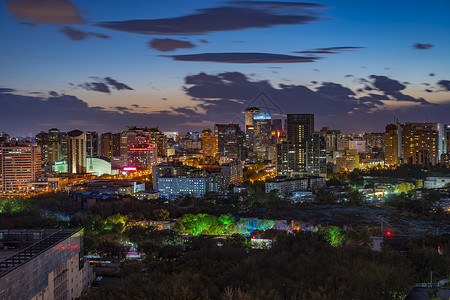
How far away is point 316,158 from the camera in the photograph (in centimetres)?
2778

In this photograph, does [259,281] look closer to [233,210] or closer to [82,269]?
[82,269]

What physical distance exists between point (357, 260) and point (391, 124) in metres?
31.0

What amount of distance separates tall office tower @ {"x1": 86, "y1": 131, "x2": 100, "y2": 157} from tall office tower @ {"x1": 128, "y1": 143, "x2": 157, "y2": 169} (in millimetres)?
7243

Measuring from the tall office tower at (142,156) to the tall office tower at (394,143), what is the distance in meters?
16.8

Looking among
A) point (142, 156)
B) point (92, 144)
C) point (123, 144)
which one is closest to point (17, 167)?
point (142, 156)

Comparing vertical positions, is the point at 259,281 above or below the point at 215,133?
below


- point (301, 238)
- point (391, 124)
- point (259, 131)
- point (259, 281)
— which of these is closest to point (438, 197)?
point (301, 238)

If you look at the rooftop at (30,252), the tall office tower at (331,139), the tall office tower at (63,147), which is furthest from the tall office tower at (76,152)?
the rooftop at (30,252)

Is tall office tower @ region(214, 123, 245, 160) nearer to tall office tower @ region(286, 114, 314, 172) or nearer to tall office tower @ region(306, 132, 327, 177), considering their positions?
tall office tower @ region(286, 114, 314, 172)

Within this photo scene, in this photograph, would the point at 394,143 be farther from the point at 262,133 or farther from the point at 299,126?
the point at 262,133

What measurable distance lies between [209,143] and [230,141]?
3178 mm

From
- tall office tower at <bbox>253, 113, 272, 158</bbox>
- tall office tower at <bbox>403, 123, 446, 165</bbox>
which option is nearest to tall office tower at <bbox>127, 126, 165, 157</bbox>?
tall office tower at <bbox>253, 113, 272, 158</bbox>

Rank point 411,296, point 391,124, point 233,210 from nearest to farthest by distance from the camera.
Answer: point 411,296 < point 233,210 < point 391,124

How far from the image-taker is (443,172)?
2831 centimetres
